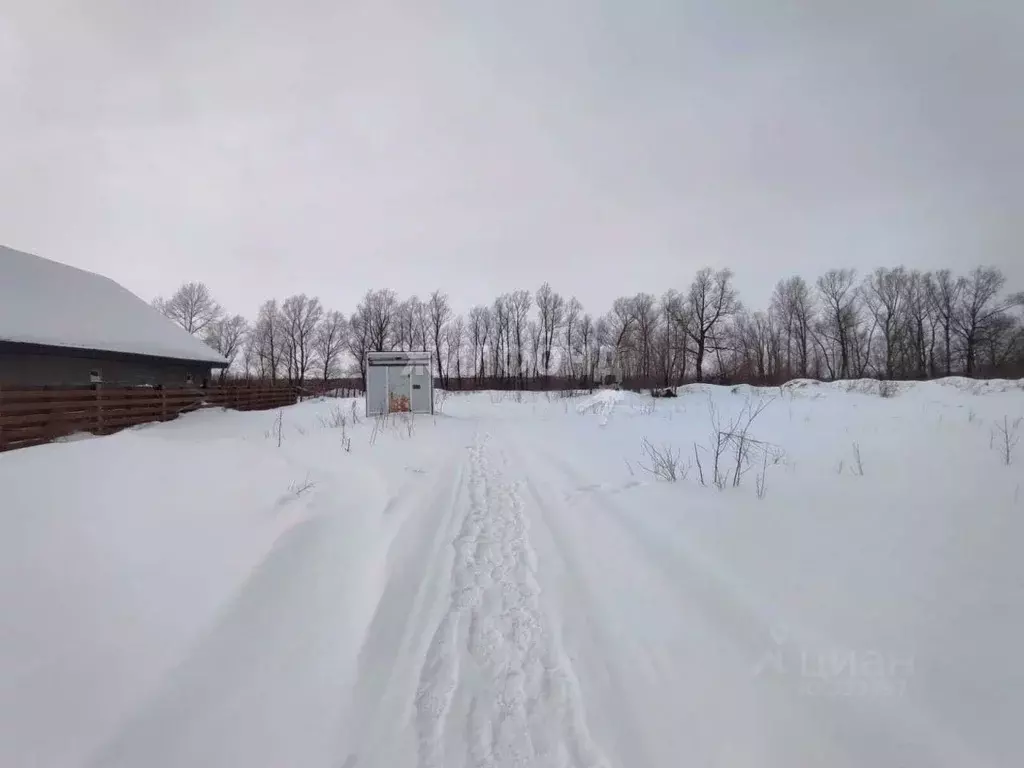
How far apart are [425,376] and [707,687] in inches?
696

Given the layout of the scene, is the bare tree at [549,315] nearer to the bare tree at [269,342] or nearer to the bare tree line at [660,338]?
the bare tree line at [660,338]

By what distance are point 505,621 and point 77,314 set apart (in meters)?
21.6

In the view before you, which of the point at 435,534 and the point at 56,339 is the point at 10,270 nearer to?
the point at 56,339

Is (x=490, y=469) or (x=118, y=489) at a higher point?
(x=118, y=489)

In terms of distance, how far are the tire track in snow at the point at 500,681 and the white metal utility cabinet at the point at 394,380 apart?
15179 millimetres

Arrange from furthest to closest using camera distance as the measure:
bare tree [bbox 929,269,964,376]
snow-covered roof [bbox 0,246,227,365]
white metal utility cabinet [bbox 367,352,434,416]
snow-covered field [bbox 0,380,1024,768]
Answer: bare tree [bbox 929,269,964,376] < white metal utility cabinet [bbox 367,352,434,416] < snow-covered roof [bbox 0,246,227,365] < snow-covered field [bbox 0,380,1024,768]

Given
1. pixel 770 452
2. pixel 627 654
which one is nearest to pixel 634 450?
pixel 770 452

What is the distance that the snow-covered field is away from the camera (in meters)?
1.90

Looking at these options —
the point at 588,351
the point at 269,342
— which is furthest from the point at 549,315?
the point at 269,342

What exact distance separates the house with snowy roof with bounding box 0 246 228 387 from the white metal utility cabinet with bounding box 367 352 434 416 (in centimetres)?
890

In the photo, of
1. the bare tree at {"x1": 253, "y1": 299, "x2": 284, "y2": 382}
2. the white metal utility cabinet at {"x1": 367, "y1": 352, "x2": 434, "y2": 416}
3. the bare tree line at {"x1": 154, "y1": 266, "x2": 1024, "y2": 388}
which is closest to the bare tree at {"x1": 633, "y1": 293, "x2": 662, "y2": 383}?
the bare tree line at {"x1": 154, "y1": 266, "x2": 1024, "y2": 388}

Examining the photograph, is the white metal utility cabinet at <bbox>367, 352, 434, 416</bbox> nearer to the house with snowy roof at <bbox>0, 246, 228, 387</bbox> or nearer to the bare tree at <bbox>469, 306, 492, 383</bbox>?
the house with snowy roof at <bbox>0, 246, 228, 387</bbox>

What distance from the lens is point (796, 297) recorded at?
5000 cm

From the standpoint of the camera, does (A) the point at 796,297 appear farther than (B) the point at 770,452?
Yes
